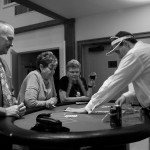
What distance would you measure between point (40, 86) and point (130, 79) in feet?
2.91

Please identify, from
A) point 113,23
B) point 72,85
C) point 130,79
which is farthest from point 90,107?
point 113,23

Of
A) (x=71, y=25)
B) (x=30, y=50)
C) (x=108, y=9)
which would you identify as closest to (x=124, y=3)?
(x=108, y=9)

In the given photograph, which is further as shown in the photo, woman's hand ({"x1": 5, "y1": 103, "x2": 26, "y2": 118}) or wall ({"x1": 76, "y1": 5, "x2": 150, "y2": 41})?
wall ({"x1": 76, "y1": 5, "x2": 150, "y2": 41})

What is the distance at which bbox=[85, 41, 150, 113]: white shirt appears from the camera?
6.73 ft

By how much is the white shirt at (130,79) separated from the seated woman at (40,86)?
53 cm

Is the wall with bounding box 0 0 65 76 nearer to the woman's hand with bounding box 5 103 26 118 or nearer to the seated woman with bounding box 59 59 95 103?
the seated woman with bounding box 59 59 95 103

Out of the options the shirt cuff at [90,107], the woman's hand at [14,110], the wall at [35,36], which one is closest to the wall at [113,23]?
the wall at [35,36]

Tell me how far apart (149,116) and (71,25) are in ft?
10.9

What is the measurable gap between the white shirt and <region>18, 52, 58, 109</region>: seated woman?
53 cm

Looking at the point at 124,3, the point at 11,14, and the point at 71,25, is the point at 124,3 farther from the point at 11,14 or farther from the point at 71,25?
the point at 11,14

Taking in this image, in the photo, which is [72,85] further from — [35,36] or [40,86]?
[35,36]

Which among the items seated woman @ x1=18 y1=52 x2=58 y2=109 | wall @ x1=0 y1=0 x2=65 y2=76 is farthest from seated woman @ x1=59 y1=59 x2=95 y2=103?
wall @ x1=0 y1=0 x2=65 y2=76

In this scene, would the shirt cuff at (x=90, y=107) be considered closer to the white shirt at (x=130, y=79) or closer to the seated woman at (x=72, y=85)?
the white shirt at (x=130, y=79)

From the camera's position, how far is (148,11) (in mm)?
4055
